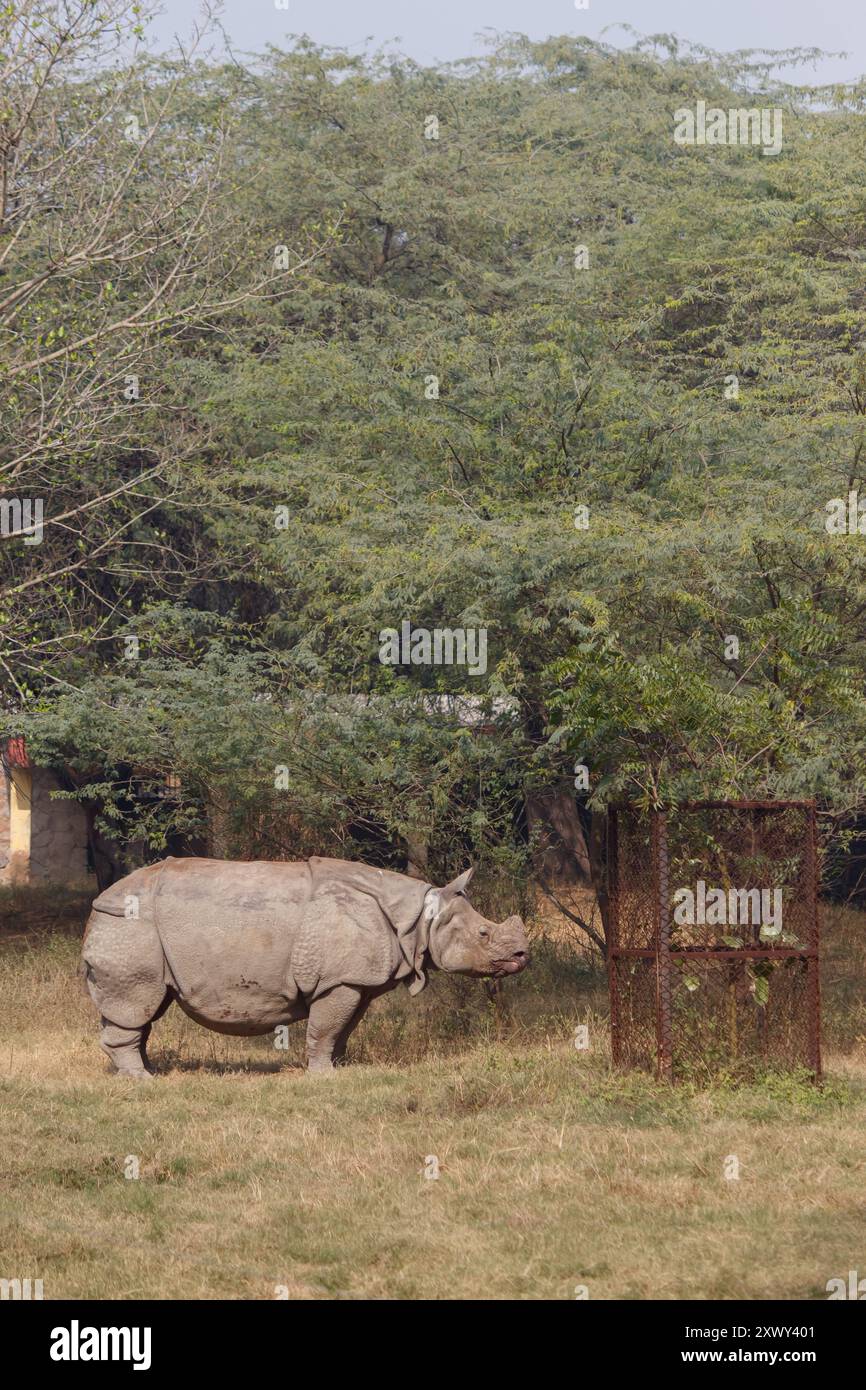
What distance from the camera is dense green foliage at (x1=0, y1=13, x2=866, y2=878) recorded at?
1374 centimetres

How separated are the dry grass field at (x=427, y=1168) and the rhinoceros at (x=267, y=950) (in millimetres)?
487

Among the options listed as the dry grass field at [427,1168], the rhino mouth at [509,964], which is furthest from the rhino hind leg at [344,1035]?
the rhino mouth at [509,964]

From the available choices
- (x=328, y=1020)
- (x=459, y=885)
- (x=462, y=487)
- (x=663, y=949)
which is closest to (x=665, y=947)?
(x=663, y=949)

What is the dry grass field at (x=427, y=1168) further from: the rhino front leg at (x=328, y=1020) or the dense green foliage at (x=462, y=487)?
the dense green foliage at (x=462, y=487)

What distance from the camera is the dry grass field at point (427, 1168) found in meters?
7.64

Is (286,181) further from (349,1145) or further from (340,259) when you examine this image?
(349,1145)

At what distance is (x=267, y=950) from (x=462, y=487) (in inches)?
212

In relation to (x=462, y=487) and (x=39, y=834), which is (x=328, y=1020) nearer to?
(x=462, y=487)

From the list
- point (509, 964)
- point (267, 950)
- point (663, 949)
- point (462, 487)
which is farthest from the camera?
point (462, 487)

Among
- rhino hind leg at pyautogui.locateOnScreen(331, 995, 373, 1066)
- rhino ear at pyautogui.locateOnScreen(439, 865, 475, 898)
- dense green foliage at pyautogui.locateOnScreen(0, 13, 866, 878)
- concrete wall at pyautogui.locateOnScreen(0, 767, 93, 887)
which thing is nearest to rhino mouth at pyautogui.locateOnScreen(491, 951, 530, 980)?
rhino ear at pyautogui.locateOnScreen(439, 865, 475, 898)

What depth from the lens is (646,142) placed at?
28.3 meters

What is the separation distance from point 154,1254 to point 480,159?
21.3 metres

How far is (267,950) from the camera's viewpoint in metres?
12.8

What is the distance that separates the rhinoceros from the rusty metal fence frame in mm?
1119
